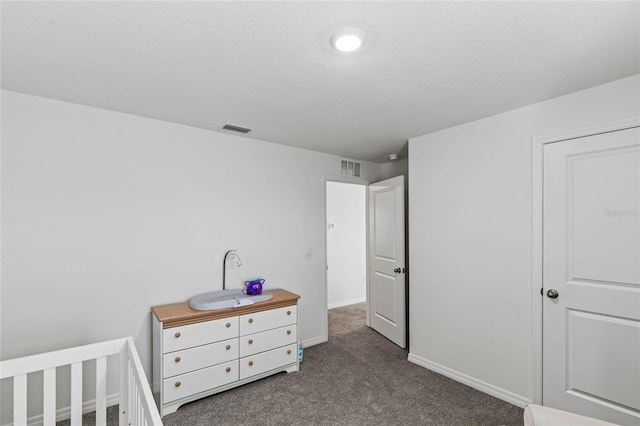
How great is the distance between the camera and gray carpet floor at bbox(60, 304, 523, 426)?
2.27 m

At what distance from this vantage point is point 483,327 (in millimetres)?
2633

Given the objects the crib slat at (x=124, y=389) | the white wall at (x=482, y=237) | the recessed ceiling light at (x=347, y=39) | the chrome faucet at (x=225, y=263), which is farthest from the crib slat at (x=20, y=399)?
the white wall at (x=482, y=237)

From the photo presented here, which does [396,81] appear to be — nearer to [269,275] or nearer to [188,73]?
[188,73]

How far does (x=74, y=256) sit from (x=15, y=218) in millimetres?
434

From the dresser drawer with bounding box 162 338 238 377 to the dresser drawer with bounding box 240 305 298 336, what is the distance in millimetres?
146

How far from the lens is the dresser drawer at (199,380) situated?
7.69 feet

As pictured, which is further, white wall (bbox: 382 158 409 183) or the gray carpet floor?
white wall (bbox: 382 158 409 183)

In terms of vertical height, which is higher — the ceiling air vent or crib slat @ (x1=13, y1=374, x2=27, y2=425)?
the ceiling air vent

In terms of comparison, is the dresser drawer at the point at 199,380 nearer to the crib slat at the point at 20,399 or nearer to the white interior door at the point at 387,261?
the crib slat at the point at 20,399

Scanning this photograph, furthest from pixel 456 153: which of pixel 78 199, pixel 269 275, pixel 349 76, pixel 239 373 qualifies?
pixel 78 199

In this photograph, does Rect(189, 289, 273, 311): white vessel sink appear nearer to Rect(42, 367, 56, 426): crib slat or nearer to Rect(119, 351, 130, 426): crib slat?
Rect(119, 351, 130, 426): crib slat

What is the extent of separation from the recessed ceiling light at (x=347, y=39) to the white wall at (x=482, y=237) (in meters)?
1.66

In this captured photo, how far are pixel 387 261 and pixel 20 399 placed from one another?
3.33m

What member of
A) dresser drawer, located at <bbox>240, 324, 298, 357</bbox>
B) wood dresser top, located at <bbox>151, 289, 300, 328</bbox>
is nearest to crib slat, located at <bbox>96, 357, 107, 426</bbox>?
wood dresser top, located at <bbox>151, 289, 300, 328</bbox>
